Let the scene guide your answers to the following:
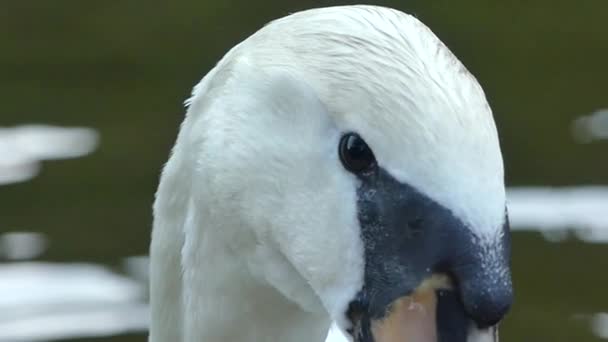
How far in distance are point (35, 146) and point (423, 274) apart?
3910mm

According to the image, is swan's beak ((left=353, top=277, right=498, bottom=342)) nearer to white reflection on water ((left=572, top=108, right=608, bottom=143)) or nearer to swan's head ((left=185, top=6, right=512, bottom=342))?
swan's head ((left=185, top=6, right=512, bottom=342))

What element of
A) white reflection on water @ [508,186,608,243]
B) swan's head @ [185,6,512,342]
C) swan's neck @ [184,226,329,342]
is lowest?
white reflection on water @ [508,186,608,243]

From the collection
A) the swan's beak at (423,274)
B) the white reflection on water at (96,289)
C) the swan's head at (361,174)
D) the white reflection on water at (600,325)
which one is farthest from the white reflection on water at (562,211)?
the swan's beak at (423,274)

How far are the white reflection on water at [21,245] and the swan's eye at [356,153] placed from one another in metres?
3.12

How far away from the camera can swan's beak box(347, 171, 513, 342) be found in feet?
9.40

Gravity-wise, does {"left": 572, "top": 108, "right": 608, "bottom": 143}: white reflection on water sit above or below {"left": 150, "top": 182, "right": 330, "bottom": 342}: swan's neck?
below

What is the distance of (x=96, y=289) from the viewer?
231 inches

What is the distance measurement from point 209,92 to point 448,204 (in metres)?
0.66

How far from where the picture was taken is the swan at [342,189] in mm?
2877

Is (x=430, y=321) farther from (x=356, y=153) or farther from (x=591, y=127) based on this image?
(x=591, y=127)

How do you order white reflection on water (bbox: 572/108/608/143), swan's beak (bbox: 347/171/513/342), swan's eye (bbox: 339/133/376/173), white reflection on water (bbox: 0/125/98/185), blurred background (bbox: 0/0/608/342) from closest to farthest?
swan's beak (bbox: 347/171/513/342) → swan's eye (bbox: 339/133/376/173) → blurred background (bbox: 0/0/608/342) → white reflection on water (bbox: 0/125/98/185) → white reflection on water (bbox: 572/108/608/143)

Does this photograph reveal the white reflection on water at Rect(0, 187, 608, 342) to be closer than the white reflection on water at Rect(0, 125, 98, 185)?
Yes

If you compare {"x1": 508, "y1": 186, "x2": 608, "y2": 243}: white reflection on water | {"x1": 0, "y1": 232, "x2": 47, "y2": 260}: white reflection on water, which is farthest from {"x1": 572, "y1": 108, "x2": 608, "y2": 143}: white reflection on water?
{"x1": 0, "y1": 232, "x2": 47, "y2": 260}: white reflection on water

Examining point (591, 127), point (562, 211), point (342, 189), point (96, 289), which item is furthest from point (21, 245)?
point (342, 189)
